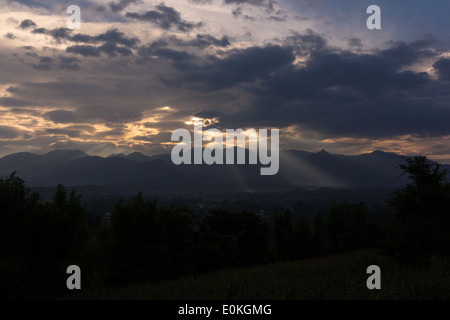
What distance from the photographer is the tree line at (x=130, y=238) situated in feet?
63.2

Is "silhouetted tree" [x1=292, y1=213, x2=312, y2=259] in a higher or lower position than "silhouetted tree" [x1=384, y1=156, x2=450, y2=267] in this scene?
lower

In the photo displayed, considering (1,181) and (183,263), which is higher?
(1,181)

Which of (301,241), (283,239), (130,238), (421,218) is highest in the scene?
(421,218)

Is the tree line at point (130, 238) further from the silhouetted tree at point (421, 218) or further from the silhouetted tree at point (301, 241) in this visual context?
the silhouetted tree at point (301, 241)

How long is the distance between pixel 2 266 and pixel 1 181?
5.29 meters

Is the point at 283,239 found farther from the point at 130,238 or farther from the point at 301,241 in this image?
the point at 130,238

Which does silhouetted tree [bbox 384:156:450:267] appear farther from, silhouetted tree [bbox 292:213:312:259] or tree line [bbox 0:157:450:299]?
silhouetted tree [bbox 292:213:312:259]

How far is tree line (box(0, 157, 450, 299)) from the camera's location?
19266 mm

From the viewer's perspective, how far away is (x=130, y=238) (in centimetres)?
2833

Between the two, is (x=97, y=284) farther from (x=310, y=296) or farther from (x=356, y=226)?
(x=356, y=226)

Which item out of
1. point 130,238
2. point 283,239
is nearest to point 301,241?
point 283,239

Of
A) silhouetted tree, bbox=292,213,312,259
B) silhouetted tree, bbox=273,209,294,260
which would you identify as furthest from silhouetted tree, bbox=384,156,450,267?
silhouetted tree, bbox=292,213,312,259
